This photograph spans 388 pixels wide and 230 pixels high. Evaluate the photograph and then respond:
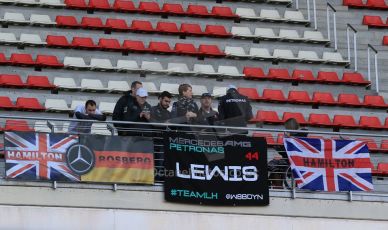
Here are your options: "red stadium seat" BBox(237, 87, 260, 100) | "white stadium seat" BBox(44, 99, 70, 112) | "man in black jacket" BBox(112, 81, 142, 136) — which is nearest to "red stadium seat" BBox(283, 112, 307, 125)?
"red stadium seat" BBox(237, 87, 260, 100)

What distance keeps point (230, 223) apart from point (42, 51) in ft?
27.7

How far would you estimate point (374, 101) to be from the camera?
90.3ft

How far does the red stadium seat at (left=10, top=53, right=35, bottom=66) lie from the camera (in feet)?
86.5

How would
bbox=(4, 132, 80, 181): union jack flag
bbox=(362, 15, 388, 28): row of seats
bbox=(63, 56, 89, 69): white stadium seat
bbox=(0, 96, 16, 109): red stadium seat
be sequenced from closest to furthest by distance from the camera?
1. bbox=(4, 132, 80, 181): union jack flag
2. bbox=(0, 96, 16, 109): red stadium seat
3. bbox=(63, 56, 89, 69): white stadium seat
4. bbox=(362, 15, 388, 28): row of seats

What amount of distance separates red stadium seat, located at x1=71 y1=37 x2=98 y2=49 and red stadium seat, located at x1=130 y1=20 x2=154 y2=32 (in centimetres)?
115

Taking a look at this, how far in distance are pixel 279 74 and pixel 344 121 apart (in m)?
1.91

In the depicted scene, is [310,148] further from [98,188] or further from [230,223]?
[98,188]

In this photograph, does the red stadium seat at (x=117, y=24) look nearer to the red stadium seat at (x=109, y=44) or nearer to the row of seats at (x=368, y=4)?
Result: the red stadium seat at (x=109, y=44)

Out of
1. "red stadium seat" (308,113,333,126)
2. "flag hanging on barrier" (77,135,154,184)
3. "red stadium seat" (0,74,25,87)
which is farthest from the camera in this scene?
"red stadium seat" (308,113,333,126)

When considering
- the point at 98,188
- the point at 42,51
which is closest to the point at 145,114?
the point at 98,188

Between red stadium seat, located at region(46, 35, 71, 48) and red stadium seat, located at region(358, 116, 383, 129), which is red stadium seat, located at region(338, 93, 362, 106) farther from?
red stadium seat, located at region(46, 35, 71, 48)

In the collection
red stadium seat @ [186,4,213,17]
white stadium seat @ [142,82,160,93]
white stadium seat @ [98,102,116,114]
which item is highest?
red stadium seat @ [186,4,213,17]

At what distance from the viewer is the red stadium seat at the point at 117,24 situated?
28.1 metres

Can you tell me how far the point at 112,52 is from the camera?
27438mm
